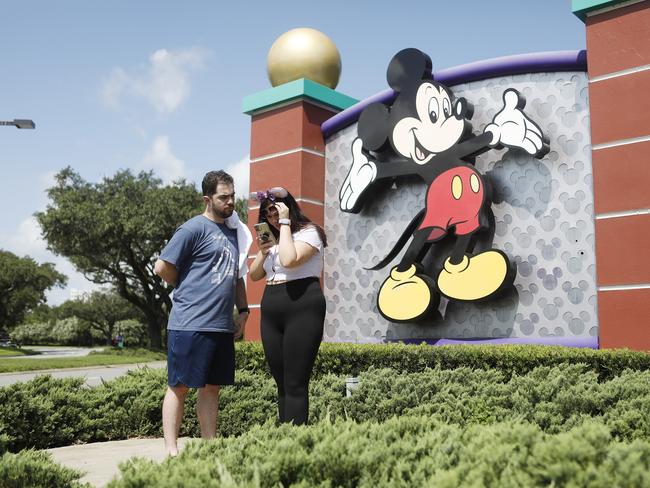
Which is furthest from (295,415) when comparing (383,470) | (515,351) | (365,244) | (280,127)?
(280,127)

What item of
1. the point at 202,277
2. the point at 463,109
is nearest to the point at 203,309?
the point at 202,277

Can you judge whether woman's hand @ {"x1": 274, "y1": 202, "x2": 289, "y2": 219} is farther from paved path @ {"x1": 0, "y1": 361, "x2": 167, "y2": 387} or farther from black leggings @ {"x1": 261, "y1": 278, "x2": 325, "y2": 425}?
paved path @ {"x1": 0, "y1": 361, "x2": 167, "y2": 387}

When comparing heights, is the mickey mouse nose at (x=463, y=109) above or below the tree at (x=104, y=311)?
above

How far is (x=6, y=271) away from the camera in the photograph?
139ft

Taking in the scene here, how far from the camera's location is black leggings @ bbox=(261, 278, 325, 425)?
155 inches

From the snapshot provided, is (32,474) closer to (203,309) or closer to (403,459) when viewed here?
(203,309)

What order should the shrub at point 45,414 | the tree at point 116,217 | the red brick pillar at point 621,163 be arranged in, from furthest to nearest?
Answer: the tree at point 116,217
the red brick pillar at point 621,163
the shrub at point 45,414

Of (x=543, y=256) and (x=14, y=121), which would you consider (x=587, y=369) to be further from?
(x=14, y=121)

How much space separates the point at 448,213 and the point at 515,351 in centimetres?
280

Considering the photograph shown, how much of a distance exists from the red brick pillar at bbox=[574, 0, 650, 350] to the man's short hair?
4942 millimetres

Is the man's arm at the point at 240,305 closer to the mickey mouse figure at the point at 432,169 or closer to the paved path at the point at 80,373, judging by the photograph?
the mickey mouse figure at the point at 432,169

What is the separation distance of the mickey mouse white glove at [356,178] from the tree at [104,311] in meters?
52.1

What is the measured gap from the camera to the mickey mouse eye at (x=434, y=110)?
30.0ft

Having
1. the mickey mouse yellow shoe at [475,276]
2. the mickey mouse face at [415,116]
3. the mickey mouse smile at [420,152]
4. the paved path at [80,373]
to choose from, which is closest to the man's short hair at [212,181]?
the mickey mouse yellow shoe at [475,276]
